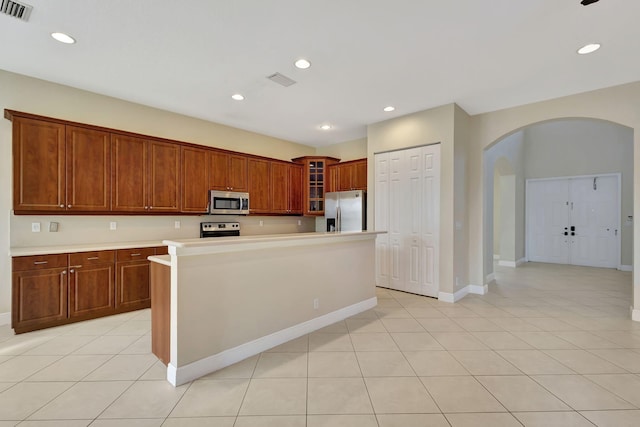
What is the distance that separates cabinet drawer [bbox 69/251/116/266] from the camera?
11.0 ft

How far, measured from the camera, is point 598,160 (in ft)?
23.3

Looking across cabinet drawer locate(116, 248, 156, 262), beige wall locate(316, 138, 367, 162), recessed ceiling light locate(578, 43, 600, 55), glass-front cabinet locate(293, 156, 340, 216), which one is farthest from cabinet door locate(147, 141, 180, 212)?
recessed ceiling light locate(578, 43, 600, 55)

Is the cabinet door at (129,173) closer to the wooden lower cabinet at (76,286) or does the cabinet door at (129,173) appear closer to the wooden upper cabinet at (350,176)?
the wooden lower cabinet at (76,286)

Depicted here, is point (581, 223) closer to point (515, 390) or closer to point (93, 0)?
point (515, 390)

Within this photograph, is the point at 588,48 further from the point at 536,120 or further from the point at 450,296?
the point at 450,296

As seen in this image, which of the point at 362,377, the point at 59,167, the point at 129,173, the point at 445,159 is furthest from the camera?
the point at 445,159

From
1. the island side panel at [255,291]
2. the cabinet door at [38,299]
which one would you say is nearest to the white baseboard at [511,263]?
the island side panel at [255,291]

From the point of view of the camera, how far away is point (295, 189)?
20.5 ft

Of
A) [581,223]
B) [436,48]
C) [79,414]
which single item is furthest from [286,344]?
[581,223]

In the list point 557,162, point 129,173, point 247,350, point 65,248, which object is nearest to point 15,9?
point 129,173

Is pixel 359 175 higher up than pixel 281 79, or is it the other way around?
pixel 281 79

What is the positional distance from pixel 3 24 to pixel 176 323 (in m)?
3.06

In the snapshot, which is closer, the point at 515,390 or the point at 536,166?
the point at 515,390

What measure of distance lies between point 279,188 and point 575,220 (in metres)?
7.81
